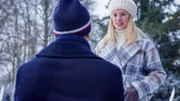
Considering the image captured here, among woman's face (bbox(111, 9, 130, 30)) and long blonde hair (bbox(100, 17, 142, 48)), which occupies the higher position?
woman's face (bbox(111, 9, 130, 30))

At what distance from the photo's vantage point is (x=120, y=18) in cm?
289

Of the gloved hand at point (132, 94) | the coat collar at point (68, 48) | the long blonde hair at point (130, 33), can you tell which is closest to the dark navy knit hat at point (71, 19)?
the coat collar at point (68, 48)

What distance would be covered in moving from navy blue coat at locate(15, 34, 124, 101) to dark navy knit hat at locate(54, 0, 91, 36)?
116 millimetres

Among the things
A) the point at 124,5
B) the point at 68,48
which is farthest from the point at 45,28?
the point at 68,48

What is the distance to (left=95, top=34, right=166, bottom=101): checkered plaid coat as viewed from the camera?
2.79 m

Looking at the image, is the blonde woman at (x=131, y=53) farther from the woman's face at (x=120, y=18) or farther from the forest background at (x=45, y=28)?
the forest background at (x=45, y=28)

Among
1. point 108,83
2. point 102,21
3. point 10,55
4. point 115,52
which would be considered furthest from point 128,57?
point 10,55

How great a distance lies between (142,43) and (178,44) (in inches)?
529

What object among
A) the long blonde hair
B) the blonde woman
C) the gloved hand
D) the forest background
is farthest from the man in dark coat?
the forest background

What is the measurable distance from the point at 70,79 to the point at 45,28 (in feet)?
61.1

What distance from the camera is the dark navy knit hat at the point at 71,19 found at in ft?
6.15

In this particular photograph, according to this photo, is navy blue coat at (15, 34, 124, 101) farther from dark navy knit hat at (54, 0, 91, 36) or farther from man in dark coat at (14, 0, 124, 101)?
dark navy knit hat at (54, 0, 91, 36)

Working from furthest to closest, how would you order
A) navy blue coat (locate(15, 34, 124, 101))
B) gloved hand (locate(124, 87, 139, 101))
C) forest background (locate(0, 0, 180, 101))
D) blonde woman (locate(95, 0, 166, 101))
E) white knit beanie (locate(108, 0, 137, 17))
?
forest background (locate(0, 0, 180, 101)) → white knit beanie (locate(108, 0, 137, 17)) → blonde woman (locate(95, 0, 166, 101)) → gloved hand (locate(124, 87, 139, 101)) → navy blue coat (locate(15, 34, 124, 101))

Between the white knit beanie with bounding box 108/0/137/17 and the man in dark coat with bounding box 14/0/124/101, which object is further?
the white knit beanie with bounding box 108/0/137/17
